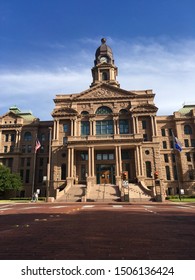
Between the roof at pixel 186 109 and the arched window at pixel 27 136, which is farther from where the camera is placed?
the roof at pixel 186 109

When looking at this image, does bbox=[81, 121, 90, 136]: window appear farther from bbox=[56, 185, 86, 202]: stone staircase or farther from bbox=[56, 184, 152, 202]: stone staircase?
bbox=[56, 184, 152, 202]: stone staircase

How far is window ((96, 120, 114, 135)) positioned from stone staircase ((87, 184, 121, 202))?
1482 cm

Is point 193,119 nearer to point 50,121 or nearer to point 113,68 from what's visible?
point 113,68

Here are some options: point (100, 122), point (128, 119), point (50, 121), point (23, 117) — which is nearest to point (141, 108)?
point (128, 119)

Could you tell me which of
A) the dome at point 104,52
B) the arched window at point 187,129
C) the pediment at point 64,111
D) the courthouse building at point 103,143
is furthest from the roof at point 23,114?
the arched window at point 187,129

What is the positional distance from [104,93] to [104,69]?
1264 cm

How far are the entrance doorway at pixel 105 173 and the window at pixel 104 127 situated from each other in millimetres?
8021

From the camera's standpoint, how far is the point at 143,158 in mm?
46656

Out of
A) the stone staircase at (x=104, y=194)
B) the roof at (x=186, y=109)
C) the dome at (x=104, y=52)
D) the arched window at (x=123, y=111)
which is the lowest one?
the stone staircase at (x=104, y=194)

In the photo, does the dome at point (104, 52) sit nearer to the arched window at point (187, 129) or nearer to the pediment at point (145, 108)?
the pediment at point (145, 108)

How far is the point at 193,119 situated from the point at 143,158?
19.9m

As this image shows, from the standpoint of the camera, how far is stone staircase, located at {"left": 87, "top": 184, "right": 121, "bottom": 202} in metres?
34.2

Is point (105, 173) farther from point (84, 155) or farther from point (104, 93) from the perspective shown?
point (104, 93)

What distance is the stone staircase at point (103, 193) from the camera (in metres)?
34.2
